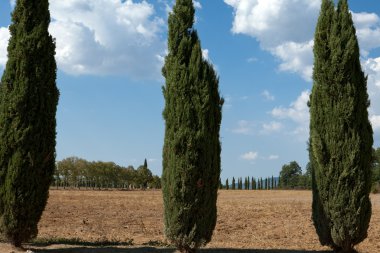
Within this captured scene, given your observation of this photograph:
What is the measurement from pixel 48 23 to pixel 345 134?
8946mm

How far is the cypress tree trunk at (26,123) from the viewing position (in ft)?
38.7

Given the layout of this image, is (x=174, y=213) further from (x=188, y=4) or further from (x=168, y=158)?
(x=188, y=4)

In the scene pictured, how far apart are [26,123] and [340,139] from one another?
8.42 m

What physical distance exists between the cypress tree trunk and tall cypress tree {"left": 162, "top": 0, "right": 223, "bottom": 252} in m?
3.38

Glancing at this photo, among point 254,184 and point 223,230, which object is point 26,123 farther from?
point 254,184

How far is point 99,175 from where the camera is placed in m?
112

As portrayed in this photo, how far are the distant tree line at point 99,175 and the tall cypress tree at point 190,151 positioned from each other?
97316 mm

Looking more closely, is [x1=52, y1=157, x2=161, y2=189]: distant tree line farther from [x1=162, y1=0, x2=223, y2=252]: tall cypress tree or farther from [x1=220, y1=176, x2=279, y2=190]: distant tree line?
[x1=162, y1=0, x2=223, y2=252]: tall cypress tree

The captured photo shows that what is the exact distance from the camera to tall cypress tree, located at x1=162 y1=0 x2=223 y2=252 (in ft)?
37.2


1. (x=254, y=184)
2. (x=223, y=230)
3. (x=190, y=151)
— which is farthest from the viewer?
(x=254, y=184)

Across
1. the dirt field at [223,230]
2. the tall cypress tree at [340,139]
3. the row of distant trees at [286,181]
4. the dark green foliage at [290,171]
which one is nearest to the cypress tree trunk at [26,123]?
the dirt field at [223,230]

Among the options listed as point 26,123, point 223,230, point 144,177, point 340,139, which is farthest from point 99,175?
point 340,139

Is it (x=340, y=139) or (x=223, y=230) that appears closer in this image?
(x=340, y=139)

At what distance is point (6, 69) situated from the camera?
12.4 m
